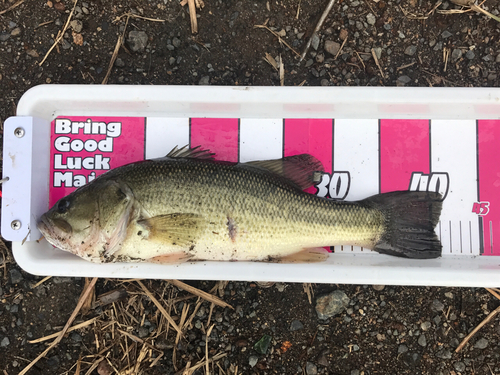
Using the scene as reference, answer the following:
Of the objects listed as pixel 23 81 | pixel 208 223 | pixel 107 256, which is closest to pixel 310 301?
pixel 208 223

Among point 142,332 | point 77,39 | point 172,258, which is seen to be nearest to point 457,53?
point 172,258

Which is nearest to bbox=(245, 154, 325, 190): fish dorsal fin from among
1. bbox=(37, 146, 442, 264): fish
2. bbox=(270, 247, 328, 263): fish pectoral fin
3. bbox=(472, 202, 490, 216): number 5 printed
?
bbox=(37, 146, 442, 264): fish

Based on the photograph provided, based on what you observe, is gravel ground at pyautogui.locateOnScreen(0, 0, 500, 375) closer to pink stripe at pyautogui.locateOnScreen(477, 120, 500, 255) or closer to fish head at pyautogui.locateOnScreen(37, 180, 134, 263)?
pink stripe at pyautogui.locateOnScreen(477, 120, 500, 255)

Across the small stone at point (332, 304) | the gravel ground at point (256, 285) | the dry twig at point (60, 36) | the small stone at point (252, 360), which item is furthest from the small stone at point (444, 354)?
the dry twig at point (60, 36)

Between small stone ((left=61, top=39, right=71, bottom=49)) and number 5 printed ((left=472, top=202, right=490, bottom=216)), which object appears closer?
number 5 printed ((left=472, top=202, right=490, bottom=216))

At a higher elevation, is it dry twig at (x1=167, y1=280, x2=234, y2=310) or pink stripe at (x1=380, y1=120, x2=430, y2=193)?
pink stripe at (x1=380, y1=120, x2=430, y2=193)

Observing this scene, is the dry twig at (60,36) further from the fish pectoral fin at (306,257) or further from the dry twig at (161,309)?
the fish pectoral fin at (306,257)

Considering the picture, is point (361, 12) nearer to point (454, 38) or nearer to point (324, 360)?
point (454, 38)

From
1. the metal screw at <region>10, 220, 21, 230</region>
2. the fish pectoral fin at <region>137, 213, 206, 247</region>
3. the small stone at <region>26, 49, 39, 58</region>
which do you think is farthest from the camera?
the small stone at <region>26, 49, 39, 58</region>
